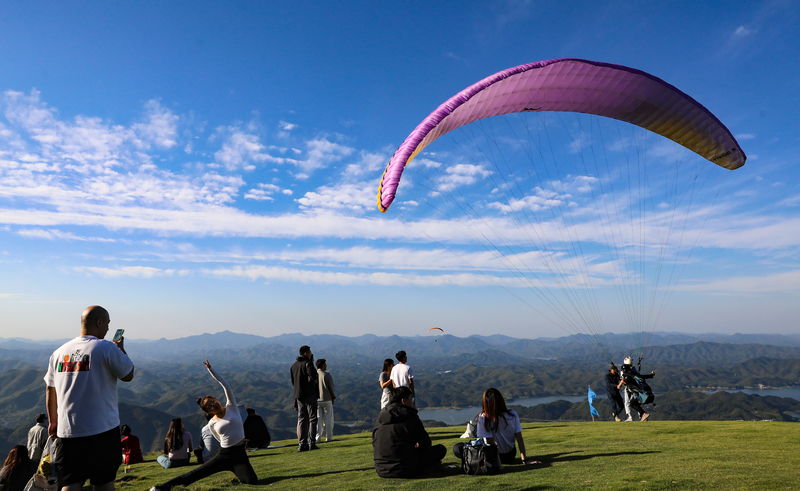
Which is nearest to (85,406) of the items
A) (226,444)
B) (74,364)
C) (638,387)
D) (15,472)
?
(74,364)

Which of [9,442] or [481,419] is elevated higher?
[481,419]

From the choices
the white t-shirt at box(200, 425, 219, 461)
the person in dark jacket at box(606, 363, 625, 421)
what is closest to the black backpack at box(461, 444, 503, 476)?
the white t-shirt at box(200, 425, 219, 461)

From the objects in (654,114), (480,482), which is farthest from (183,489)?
(654,114)

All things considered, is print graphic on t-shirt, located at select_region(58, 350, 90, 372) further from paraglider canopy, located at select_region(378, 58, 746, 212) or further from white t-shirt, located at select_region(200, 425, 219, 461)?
paraglider canopy, located at select_region(378, 58, 746, 212)

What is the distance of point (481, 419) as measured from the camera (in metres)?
6.23

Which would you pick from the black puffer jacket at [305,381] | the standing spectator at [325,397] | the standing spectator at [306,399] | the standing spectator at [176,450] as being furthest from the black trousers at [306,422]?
the standing spectator at [176,450]

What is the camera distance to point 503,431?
6293 millimetres

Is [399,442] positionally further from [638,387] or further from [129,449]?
[638,387]

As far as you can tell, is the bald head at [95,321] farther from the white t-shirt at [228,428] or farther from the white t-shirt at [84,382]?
the white t-shirt at [228,428]

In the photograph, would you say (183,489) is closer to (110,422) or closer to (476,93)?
(110,422)

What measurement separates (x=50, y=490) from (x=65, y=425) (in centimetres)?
232

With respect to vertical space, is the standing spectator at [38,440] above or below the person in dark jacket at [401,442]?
below

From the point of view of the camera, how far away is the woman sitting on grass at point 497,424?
6.12 metres

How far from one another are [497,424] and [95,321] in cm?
549
